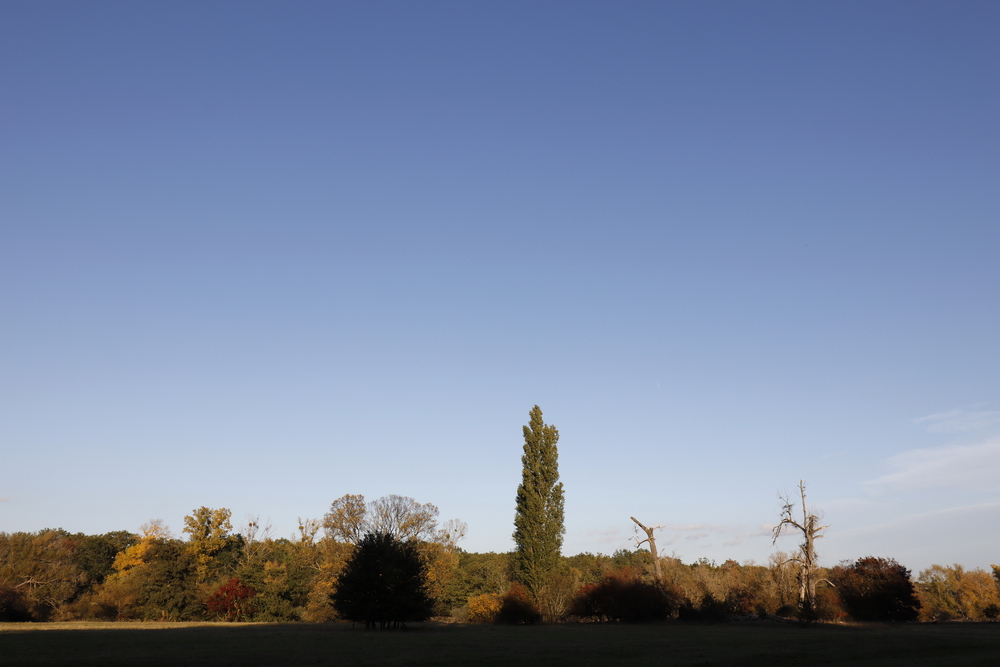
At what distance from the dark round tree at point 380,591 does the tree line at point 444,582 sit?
0.23 feet

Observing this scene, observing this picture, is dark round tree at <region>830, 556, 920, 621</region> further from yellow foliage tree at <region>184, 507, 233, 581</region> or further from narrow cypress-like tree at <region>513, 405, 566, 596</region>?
yellow foliage tree at <region>184, 507, 233, 581</region>

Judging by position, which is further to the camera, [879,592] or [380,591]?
[879,592]

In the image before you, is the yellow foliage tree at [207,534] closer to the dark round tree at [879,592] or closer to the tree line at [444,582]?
the tree line at [444,582]

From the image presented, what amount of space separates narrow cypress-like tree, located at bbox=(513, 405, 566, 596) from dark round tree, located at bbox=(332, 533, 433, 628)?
13.2 metres

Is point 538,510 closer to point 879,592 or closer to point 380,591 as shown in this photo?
point 380,591

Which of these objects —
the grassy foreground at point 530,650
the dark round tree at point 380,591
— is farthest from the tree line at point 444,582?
the grassy foreground at point 530,650

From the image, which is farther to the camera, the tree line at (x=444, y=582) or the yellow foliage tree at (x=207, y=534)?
the yellow foliage tree at (x=207, y=534)

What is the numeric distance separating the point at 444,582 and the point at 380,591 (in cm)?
2755

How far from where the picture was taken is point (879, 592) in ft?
133

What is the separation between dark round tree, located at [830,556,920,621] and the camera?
4016 cm

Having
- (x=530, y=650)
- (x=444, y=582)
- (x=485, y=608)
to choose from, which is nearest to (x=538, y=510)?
(x=485, y=608)

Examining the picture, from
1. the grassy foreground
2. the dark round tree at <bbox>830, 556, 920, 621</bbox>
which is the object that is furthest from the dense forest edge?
the grassy foreground

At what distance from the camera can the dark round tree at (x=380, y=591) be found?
35.9 metres

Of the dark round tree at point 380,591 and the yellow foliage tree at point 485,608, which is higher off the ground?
the dark round tree at point 380,591
